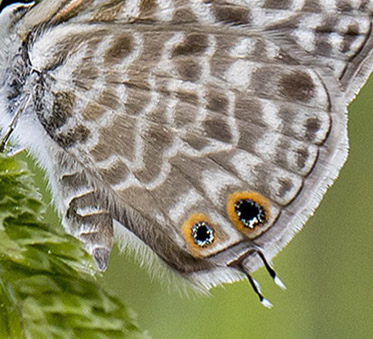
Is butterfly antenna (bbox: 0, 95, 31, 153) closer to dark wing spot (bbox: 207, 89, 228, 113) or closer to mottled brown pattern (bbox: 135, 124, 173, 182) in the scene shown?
mottled brown pattern (bbox: 135, 124, 173, 182)

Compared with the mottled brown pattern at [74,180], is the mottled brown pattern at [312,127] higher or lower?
lower

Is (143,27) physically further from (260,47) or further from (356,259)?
(356,259)

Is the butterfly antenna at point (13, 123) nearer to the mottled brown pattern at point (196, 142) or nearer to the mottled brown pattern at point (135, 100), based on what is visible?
the mottled brown pattern at point (135, 100)

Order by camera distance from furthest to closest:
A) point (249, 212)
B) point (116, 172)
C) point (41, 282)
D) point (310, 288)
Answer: point (310, 288), point (116, 172), point (249, 212), point (41, 282)

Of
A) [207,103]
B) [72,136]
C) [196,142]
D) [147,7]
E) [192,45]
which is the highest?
[147,7]

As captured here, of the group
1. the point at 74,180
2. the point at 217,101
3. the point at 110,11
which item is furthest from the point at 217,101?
the point at 74,180

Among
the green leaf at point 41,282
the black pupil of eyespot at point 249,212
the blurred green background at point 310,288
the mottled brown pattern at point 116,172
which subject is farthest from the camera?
the blurred green background at point 310,288

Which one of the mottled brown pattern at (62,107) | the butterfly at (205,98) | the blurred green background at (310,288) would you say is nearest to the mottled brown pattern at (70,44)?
the butterfly at (205,98)

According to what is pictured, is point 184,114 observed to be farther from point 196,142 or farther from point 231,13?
point 231,13

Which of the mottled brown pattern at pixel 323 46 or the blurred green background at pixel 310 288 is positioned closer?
the mottled brown pattern at pixel 323 46
